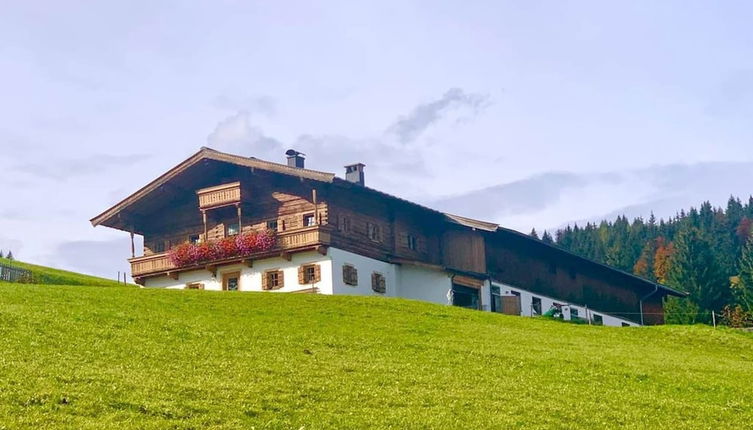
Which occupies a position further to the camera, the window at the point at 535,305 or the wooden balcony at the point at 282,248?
the window at the point at 535,305

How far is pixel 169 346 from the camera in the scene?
29641 millimetres

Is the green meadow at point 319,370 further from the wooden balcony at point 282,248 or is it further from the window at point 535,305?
the window at point 535,305

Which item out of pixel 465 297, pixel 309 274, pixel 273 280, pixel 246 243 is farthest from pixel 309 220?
pixel 465 297

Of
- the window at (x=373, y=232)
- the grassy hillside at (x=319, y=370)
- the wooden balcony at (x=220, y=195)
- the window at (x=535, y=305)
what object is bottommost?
the grassy hillside at (x=319, y=370)

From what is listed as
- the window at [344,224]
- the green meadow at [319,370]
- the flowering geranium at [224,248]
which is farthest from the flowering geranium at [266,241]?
the green meadow at [319,370]

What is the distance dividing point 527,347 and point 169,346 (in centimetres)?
1279

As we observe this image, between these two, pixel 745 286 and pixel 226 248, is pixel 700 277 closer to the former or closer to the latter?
pixel 745 286

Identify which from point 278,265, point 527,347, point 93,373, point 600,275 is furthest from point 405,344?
point 600,275

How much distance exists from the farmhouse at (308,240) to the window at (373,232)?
0.06m

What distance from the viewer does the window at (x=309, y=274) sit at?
54000 millimetres

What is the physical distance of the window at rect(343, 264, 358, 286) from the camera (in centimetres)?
5462

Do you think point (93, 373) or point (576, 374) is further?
point (576, 374)

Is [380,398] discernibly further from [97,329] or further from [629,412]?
[97,329]

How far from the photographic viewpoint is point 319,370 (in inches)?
1112
